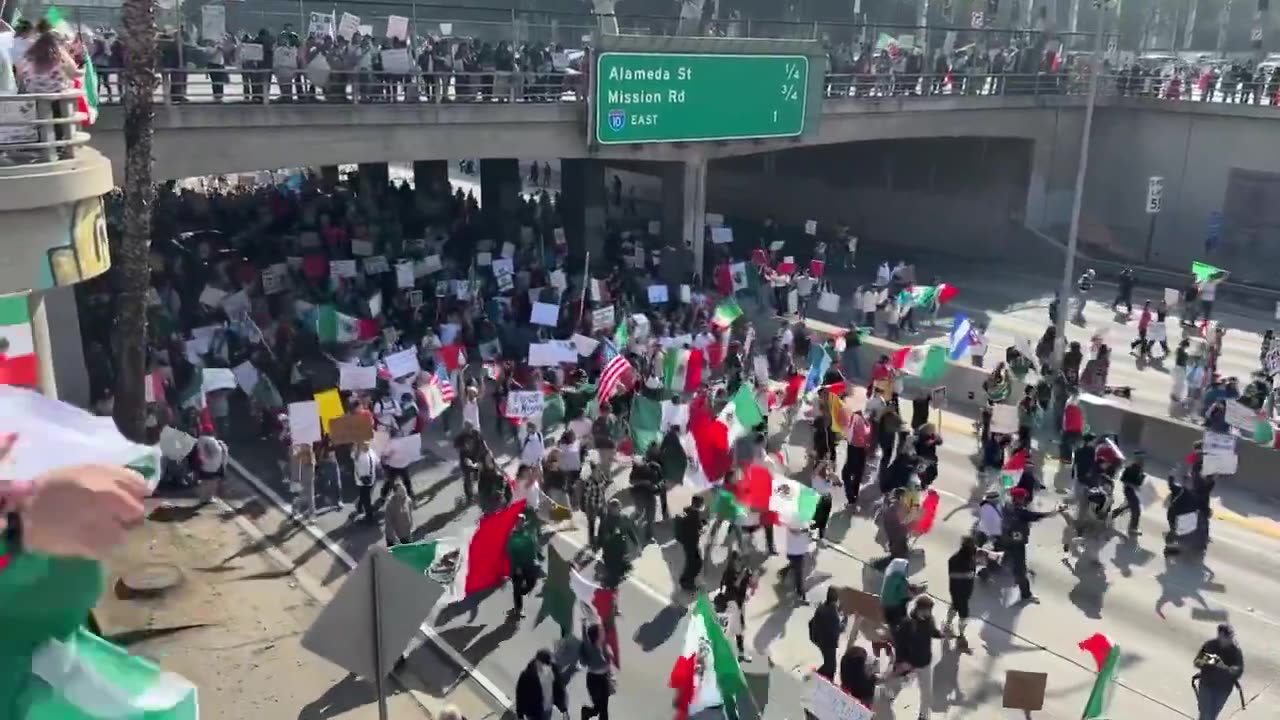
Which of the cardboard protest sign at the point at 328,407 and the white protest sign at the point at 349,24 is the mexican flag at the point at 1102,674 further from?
the white protest sign at the point at 349,24

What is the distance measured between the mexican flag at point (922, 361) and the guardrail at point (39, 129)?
1264 cm

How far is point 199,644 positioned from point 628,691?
450 cm

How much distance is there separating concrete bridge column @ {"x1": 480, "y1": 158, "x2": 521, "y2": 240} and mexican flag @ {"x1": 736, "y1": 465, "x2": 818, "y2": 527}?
21530 millimetres

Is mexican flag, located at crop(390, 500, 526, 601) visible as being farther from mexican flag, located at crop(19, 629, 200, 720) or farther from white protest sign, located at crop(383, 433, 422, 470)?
mexican flag, located at crop(19, 629, 200, 720)

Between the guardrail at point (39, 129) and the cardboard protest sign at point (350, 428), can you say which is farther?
the cardboard protest sign at point (350, 428)

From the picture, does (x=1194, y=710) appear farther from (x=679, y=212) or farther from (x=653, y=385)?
(x=679, y=212)

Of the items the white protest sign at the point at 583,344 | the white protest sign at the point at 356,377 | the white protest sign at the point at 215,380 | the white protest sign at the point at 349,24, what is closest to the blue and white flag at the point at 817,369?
the white protest sign at the point at 583,344

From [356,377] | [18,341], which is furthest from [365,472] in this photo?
[18,341]

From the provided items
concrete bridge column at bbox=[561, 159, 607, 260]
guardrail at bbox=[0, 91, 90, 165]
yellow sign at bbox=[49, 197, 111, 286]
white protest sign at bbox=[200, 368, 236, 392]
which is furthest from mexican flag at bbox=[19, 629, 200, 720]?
concrete bridge column at bbox=[561, 159, 607, 260]

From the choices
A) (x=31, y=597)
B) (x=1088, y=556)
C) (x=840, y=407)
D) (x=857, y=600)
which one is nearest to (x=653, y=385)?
(x=840, y=407)

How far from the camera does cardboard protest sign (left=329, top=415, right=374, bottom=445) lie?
14227mm

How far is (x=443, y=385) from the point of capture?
16406 millimetres

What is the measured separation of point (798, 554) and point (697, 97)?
54.2ft

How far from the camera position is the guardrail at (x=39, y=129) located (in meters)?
10.1
